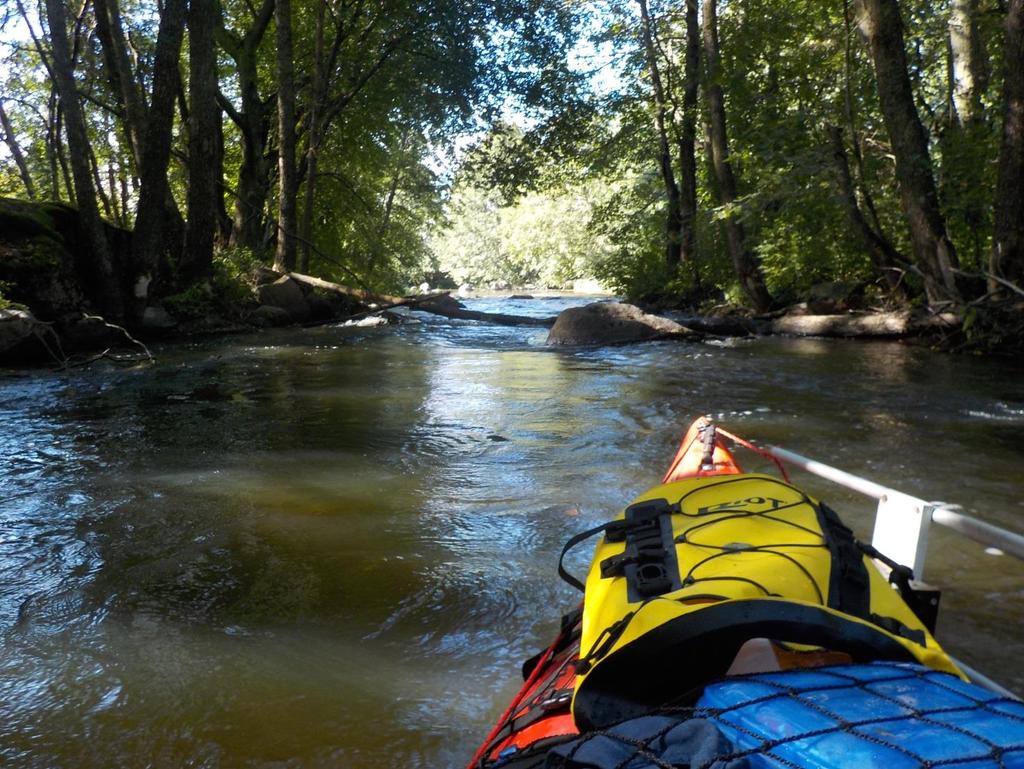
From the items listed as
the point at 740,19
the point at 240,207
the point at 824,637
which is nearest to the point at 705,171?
the point at 740,19

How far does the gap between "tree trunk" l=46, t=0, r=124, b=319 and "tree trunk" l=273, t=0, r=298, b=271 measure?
4706 mm

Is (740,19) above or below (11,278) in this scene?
above

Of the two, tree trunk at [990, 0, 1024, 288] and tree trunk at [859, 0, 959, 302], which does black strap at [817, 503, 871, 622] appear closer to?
tree trunk at [990, 0, 1024, 288]

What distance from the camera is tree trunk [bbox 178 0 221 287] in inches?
509

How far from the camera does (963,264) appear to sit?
42.0ft

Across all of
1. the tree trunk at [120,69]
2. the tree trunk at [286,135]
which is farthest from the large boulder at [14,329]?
the tree trunk at [286,135]

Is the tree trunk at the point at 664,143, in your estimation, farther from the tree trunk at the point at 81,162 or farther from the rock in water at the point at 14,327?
the rock in water at the point at 14,327

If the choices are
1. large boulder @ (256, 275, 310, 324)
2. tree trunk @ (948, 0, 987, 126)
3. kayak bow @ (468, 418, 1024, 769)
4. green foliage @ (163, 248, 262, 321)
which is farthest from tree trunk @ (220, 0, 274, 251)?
kayak bow @ (468, 418, 1024, 769)

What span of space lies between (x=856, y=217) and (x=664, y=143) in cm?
867

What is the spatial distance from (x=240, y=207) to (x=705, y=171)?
11.9m

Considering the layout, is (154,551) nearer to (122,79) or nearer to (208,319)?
(208,319)

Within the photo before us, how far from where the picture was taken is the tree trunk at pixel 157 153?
12.2 metres

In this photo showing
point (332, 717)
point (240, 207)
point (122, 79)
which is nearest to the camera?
point (332, 717)

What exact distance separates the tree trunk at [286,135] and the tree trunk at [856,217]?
1017 cm
